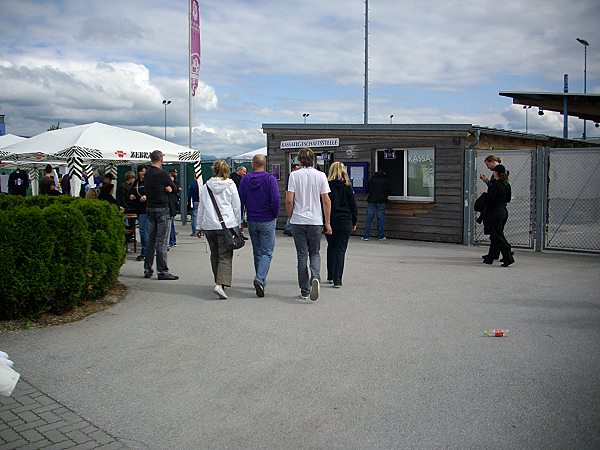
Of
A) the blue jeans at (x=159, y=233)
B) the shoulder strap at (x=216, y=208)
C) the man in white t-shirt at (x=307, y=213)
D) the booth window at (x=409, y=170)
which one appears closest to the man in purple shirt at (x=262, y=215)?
the man in white t-shirt at (x=307, y=213)

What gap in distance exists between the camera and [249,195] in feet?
29.6

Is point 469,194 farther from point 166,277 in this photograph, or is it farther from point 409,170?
point 166,277

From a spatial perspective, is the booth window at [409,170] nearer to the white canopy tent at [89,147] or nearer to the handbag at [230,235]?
the white canopy tent at [89,147]

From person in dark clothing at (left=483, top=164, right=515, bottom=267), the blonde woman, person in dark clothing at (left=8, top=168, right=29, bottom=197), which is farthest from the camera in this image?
person in dark clothing at (left=8, top=168, right=29, bottom=197)

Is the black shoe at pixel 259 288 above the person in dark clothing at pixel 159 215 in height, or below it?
below

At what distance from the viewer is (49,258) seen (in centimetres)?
732

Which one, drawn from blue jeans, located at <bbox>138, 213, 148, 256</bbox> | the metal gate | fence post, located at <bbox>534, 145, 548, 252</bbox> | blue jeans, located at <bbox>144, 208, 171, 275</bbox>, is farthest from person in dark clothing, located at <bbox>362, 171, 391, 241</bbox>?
blue jeans, located at <bbox>144, 208, 171, 275</bbox>

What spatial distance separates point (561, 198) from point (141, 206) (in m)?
8.82

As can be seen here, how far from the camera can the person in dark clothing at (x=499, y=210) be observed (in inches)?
458

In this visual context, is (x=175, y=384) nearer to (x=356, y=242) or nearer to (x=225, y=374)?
(x=225, y=374)

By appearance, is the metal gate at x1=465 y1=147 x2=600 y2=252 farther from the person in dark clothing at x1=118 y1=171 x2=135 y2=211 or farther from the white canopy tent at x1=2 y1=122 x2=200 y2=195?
the person in dark clothing at x1=118 y1=171 x2=135 y2=211

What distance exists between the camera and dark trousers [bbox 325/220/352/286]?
951cm

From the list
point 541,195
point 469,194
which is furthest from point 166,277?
point 541,195

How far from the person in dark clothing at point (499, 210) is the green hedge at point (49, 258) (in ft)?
22.7
